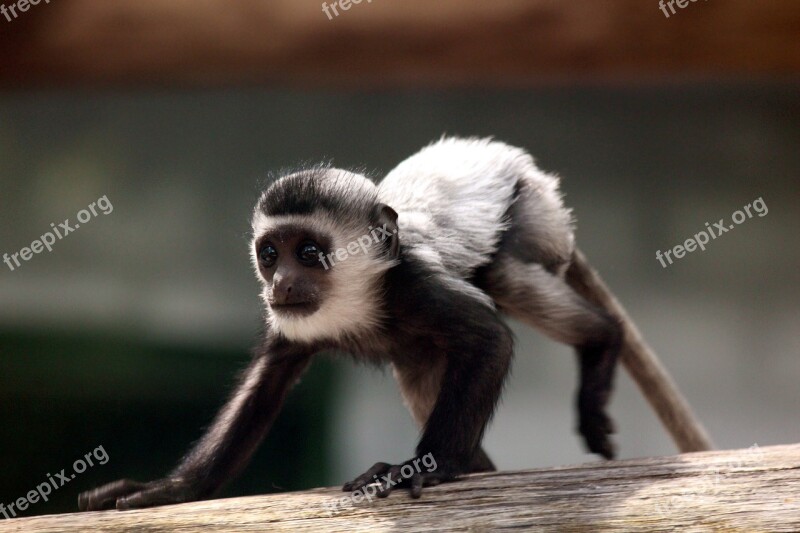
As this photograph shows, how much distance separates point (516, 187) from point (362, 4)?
1.63 m

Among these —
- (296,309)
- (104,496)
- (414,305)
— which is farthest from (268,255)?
(104,496)

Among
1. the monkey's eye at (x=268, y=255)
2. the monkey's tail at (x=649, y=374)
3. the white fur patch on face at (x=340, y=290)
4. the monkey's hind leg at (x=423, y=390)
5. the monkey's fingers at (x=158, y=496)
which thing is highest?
the monkey's eye at (x=268, y=255)

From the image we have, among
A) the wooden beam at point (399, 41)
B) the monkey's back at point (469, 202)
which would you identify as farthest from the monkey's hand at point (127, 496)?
the wooden beam at point (399, 41)

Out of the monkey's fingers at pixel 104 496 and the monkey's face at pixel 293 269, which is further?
the monkey's face at pixel 293 269

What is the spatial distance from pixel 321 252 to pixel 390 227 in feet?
0.84

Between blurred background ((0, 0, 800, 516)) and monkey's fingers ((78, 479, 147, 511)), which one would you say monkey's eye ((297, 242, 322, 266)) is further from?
blurred background ((0, 0, 800, 516))

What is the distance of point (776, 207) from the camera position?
18.7 ft

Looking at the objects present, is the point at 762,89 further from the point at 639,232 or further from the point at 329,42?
the point at 329,42

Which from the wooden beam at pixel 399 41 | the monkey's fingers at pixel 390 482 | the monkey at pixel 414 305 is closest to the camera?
the monkey's fingers at pixel 390 482

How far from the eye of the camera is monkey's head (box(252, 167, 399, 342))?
284cm

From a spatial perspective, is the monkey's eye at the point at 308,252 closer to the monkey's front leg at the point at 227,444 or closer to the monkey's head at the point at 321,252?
the monkey's head at the point at 321,252

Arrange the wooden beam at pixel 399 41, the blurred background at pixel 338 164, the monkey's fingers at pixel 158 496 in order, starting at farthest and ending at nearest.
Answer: the blurred background at pixel 338 164
the wooden beam at pixel 399 41
the monkey's fingers at pixel 158 496

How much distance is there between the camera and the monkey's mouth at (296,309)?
9.28 ft

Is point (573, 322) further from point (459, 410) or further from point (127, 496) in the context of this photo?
point (127, 496)
